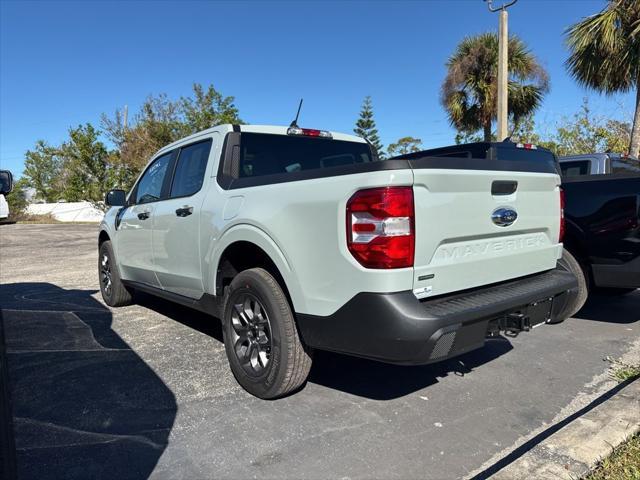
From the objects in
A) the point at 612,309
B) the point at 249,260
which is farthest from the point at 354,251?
the point at 612,309

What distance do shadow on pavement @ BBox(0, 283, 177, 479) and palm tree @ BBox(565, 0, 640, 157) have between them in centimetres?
1311

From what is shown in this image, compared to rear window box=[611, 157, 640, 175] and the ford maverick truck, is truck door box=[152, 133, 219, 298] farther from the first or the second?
rear window box=[611, 157, 640, 175]

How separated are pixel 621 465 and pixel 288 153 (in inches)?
121

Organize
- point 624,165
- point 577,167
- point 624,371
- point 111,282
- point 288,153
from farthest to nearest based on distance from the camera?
1. point 624,165
2. point 577,167
3. point 111,282
4. point 288,153
5. point 624,371

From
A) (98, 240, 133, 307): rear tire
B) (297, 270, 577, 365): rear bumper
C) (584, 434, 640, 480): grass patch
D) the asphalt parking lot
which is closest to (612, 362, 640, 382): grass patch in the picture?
the asphalt parking lot

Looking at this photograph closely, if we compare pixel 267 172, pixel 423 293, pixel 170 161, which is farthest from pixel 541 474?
pixel 170 161

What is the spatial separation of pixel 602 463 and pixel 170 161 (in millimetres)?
4084

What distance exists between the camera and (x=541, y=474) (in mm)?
2229

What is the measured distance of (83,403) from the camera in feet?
10.5

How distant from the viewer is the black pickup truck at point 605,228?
434 centimetres

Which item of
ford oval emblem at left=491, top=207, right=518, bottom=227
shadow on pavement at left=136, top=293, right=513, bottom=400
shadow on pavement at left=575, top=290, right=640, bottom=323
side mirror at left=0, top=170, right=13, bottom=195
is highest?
side mirror at left=0, top=170, right=13, bottom=195

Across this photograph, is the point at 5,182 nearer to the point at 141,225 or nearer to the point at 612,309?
the point at 141,225

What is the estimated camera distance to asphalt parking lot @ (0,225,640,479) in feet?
8.19

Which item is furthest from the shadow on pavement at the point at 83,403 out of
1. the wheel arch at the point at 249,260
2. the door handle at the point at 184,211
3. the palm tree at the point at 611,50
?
the palm tree at the point at 611,50
